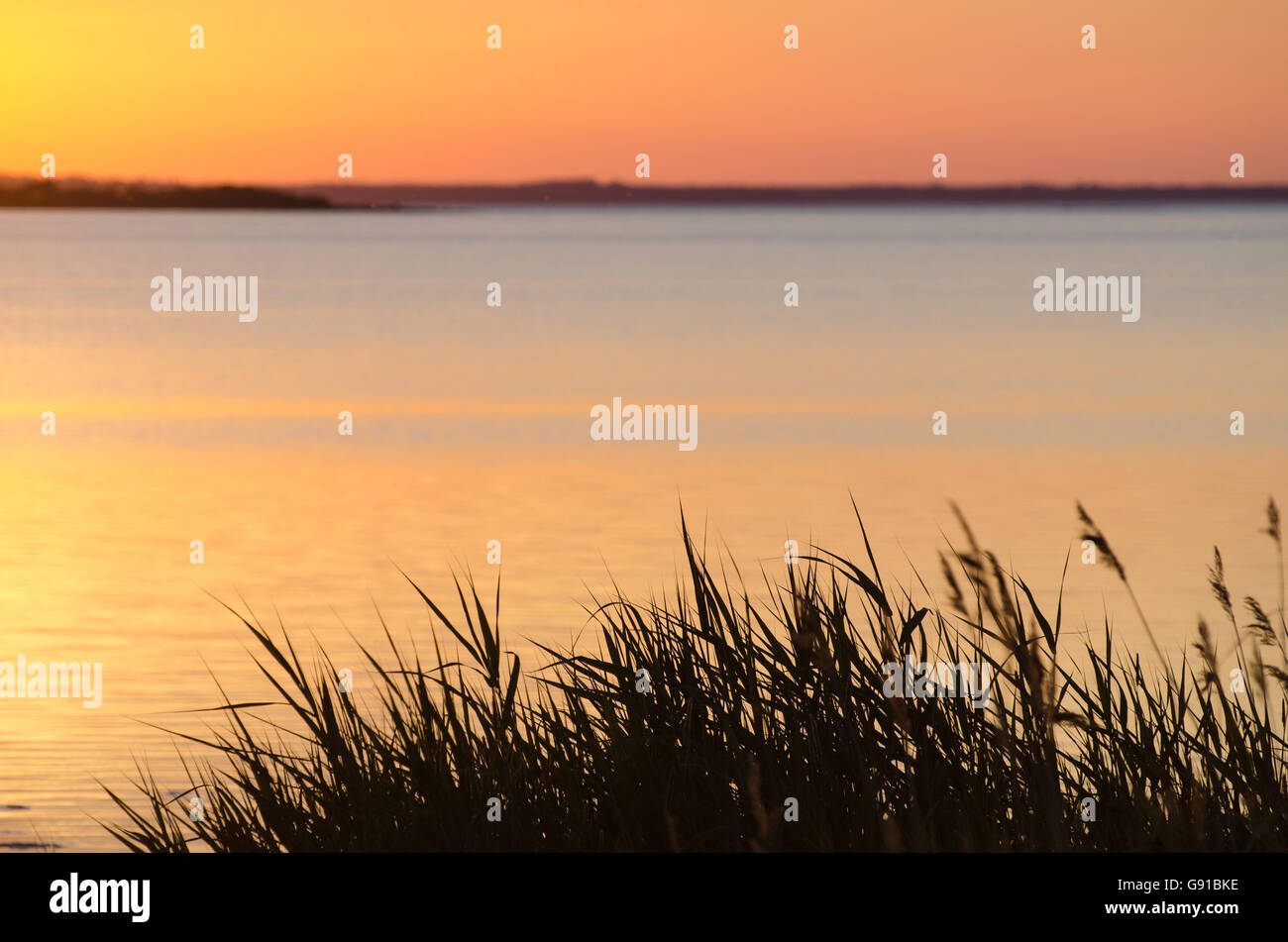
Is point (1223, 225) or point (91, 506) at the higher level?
point (1223, 225)

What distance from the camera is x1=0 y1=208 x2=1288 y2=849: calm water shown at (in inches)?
633

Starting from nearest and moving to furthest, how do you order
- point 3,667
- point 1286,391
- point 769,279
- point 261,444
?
point 3,667, point 261,444, point 1286,391, point 769,279

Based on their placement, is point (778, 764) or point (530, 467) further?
point (530, 467)

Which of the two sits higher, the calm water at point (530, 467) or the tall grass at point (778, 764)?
the calm water at point (530, 467)

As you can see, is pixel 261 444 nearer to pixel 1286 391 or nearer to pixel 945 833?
pixel 1286 391

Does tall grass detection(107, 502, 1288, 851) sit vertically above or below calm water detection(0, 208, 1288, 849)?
below

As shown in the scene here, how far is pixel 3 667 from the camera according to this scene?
580 inches

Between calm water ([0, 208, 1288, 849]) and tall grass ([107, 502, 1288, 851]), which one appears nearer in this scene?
tall grass ([107, 502, 1288, 851])

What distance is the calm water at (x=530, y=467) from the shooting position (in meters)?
16.1

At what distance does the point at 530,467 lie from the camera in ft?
86.0

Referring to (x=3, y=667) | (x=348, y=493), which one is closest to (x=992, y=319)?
(x=348, y=493)

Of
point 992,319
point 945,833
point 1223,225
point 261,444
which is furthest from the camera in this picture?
point 1223,225

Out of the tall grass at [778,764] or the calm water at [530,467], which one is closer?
the tall grass at [778,764]
